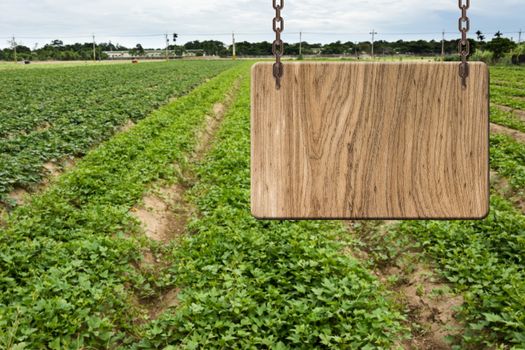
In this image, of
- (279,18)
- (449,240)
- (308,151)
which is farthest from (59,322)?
(449,240)

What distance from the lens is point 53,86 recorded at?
97.7 ft

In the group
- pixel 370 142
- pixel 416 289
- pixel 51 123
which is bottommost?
pixel 416 289

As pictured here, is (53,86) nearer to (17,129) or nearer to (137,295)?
(17,129)

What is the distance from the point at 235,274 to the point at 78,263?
1.72m

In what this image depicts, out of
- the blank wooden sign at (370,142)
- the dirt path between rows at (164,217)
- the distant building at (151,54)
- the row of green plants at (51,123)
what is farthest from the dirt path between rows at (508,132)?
the distant building at (151,54)

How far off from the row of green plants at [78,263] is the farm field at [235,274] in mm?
21

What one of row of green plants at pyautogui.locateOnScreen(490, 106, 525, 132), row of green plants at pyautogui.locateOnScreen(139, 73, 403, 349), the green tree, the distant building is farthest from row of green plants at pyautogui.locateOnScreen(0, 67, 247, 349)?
the distant building

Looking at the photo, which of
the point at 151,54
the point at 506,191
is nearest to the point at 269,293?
the point at 506,191

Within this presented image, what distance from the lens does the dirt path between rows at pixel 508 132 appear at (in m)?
13.9

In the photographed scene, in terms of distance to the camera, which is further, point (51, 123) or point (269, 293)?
point (51, 123)

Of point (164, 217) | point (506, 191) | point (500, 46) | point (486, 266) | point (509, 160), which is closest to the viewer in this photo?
point (486, 266)

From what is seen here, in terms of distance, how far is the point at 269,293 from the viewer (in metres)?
5.04

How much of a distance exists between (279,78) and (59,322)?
3.56 meters

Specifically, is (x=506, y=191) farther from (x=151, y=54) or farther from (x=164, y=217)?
(x=151, y=54)
